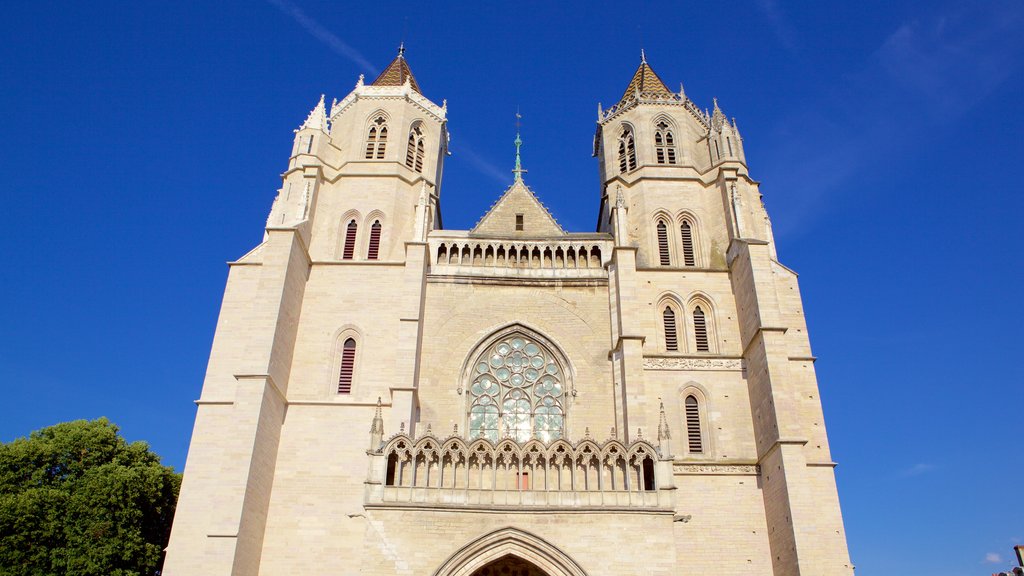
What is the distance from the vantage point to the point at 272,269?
1997 cm

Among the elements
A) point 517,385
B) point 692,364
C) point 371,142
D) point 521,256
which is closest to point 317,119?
point 371,142

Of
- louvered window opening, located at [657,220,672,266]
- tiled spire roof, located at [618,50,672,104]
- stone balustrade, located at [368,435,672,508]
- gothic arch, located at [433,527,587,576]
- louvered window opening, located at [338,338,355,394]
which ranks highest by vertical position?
tiled spire roof, located at [618,50,672,104]

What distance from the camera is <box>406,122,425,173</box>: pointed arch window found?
25.2 meters

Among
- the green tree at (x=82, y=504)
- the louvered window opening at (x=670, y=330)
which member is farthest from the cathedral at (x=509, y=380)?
the green tree at (x=82, y=504)

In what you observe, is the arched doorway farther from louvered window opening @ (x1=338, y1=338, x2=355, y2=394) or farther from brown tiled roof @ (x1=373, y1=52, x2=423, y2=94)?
brown tiled roof @ (x1=373, y1=52, x2=423, y2=94)

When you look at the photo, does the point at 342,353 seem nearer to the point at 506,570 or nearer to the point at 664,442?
the point at 506,570

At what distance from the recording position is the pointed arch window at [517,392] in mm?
19828

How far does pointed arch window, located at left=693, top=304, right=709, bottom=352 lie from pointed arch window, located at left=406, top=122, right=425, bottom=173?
10416 millimetres

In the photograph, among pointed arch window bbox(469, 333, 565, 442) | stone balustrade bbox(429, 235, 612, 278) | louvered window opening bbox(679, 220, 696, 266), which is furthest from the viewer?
louvered window opening bbox(679, 220, 696, 266)

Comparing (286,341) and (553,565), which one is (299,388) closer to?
(286,341)

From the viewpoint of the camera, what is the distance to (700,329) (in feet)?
69.3

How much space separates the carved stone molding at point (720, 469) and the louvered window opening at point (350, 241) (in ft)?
37.1

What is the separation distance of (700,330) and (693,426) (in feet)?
9.80

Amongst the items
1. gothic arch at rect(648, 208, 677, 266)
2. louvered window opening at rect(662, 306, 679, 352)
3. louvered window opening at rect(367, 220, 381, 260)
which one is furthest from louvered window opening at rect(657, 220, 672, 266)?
louvered window opening at rect(367, 220, 381, 260)
